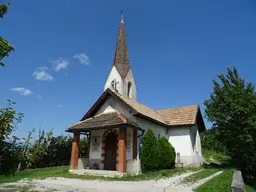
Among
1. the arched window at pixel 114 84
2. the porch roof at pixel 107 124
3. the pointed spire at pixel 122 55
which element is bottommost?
the porch roof at pixel 107 124

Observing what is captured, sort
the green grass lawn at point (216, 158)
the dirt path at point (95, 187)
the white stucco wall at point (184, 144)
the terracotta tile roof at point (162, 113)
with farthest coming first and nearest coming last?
1. the green grass lawn at point (216, 158)
2. the white stucco wall at point (184, 144)
3. the terracotta tile roof at point (162, 113)
4. the dirt path at point (95, 187)

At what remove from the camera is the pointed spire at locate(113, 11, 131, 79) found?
72.4 feet

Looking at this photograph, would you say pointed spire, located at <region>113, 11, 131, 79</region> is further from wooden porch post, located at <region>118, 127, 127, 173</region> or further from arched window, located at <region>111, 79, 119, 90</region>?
wooden porch post, located at <region>118, 127, 127, 173</region>

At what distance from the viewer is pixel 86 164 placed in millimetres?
17578

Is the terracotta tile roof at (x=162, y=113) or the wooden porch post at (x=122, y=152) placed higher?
the terracotta tile roof at (x=162, y=113)

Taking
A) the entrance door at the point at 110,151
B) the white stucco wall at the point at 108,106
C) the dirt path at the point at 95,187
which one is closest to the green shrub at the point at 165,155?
the entrance door at the point at 110,151

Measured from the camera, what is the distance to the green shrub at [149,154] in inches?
610

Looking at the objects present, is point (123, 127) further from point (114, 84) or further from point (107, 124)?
point (114, 84)

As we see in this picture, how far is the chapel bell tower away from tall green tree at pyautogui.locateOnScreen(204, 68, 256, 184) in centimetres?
786

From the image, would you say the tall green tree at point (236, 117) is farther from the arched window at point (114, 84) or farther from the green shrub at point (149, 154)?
the arched window at point (114, 84)

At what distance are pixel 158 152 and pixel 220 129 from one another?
6.27m

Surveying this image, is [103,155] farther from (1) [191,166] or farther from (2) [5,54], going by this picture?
(2) [5,54]

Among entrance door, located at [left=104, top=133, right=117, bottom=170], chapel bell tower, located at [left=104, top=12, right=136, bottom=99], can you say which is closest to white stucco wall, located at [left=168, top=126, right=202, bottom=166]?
chapel bell tower, located at [left=104, top=12, right=136, bottom=99]

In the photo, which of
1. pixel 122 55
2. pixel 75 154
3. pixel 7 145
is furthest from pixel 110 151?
pixel 7 145
